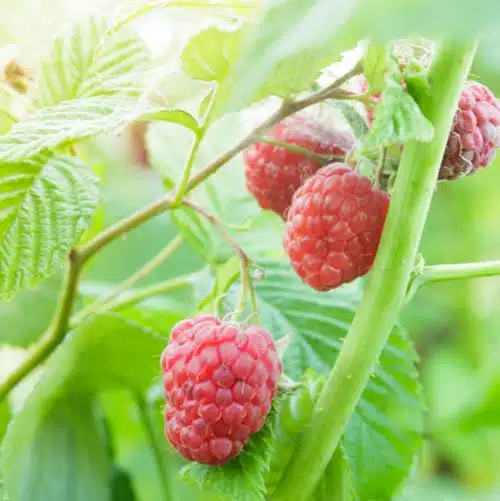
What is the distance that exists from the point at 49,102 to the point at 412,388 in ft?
1.09

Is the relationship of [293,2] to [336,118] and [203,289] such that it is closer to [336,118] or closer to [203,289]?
[336,118]

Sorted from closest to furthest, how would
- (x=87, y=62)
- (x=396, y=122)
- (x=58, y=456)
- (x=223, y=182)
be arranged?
(x=396, y=122), (x=87, y=62), (x=58, y=456), (x=223, y=182)

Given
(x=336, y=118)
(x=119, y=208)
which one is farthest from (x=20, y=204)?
(x=119, y=208)

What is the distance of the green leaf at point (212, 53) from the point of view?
0.44 m

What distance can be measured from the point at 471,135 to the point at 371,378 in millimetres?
241

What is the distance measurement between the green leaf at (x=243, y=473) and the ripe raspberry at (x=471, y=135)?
0.17 m

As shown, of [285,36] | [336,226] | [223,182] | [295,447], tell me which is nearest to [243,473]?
[295,447]

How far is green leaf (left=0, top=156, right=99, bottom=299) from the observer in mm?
516

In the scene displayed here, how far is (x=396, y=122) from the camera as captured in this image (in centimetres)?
40

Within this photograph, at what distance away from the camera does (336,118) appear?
570mm

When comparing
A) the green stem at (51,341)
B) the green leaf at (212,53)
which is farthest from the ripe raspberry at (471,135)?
the green stem at (51,341)

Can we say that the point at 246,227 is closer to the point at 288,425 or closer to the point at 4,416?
the point at 288,425

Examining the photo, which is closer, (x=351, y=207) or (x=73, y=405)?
(x=351, y=207)

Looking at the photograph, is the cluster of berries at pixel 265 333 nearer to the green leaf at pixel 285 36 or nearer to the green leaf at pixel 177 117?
the green leaf at pixel 177 117
